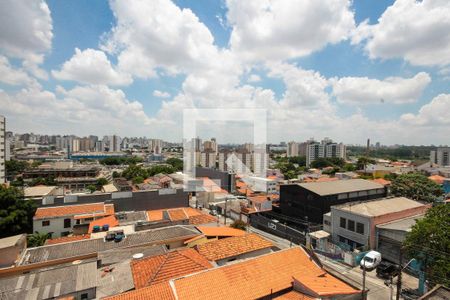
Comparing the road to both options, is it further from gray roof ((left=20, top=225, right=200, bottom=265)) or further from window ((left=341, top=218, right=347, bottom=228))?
gray roof ((left=20, top=225, right=200, bottom=265))

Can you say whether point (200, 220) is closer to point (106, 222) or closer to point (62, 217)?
point (106, 222)

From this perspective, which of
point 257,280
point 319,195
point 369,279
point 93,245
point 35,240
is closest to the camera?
point 257,280

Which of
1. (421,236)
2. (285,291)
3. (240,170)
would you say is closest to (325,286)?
(285,291)

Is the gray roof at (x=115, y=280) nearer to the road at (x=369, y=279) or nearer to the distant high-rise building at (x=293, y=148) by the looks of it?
the road at (x=369, y=279)

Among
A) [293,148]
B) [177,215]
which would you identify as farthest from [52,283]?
[293,148]

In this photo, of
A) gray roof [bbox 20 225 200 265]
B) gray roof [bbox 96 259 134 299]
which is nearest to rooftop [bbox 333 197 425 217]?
gray roof [bbox 20 225 200 265]
